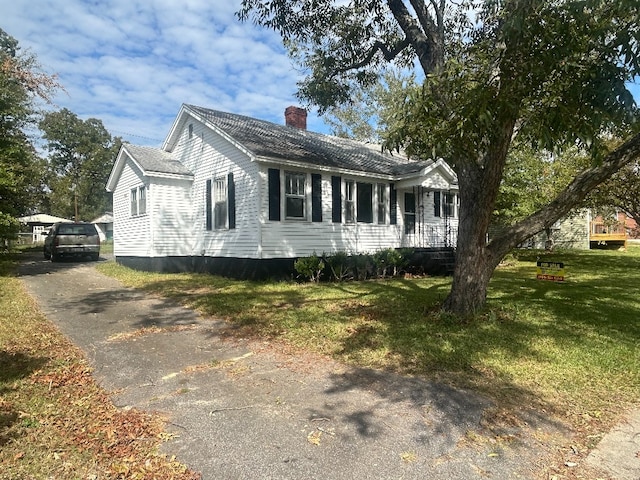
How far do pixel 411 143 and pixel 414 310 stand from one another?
130 inches

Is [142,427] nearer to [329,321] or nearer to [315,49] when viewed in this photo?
[329,321]

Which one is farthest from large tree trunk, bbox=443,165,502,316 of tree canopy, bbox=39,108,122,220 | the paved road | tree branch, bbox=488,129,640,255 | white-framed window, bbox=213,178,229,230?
tree canopy, bbox=39,108,122,220

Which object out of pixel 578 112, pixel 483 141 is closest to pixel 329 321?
pixel 483 141

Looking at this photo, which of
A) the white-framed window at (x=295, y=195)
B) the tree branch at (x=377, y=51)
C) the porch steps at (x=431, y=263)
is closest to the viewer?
the tree branch at (x=377, y=51)

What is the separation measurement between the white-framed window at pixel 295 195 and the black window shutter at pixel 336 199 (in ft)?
3.55

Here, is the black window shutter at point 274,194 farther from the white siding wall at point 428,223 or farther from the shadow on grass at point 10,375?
the shadow on grass at point 10,375

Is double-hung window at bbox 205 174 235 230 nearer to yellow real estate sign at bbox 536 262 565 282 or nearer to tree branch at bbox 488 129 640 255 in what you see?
tree branch at bbox 488 129 640 255

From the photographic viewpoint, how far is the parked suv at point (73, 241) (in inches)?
774

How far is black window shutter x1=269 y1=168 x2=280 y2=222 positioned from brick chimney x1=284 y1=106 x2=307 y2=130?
7.51 m

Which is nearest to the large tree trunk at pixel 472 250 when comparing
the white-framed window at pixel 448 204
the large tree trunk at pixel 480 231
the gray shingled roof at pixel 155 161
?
the large tree trunk at pixel 480 231

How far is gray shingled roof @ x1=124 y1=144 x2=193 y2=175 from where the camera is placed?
1522cm

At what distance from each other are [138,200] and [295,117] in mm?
7703

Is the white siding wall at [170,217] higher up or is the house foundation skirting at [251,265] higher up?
the white siding wall at [170,217]

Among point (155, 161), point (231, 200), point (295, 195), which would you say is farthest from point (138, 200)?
point (295, 195)
